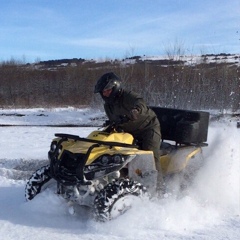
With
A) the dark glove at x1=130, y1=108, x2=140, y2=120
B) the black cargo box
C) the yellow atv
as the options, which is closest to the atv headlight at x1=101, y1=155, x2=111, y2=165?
the yellow atv

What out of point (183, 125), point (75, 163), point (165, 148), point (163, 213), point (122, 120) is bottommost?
point (163, 213)

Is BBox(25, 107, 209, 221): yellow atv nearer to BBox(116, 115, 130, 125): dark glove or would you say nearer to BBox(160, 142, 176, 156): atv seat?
BBox(116, 115, 130, 125): dark glove

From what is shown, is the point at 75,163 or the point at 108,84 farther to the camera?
the point at 108,84

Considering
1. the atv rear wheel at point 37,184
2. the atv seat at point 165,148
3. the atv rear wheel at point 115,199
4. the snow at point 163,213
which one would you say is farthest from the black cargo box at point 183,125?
the atv rear wheel at point 37,184

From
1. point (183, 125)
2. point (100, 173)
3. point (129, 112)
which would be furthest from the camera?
point (183, 125)

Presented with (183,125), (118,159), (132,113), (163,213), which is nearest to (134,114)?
(132,113)

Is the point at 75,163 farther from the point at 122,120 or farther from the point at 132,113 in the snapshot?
the point at 132,113

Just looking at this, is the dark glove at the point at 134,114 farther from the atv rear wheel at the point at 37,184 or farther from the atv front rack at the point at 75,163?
the atv rear wheel at the point at 37,184

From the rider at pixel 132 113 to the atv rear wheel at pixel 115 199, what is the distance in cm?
67

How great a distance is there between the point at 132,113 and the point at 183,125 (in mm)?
1091

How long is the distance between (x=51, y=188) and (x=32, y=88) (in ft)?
134

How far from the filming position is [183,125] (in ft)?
20.3

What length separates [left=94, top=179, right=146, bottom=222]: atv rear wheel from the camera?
→ 4832 mm

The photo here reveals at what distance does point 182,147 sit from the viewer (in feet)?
20.7
